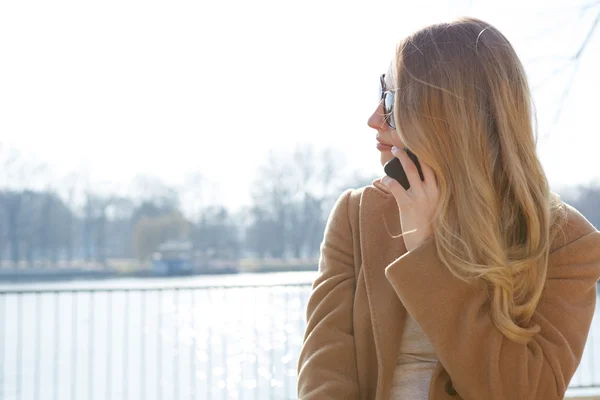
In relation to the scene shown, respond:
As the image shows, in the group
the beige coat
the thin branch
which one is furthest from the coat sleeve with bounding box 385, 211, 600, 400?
the thin branch

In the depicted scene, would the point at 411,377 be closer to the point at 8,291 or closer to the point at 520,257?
the point at 520,257

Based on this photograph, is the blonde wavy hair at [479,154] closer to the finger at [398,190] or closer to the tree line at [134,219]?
the finger at [398,190]

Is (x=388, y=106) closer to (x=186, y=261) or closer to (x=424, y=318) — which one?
(x=424, y=318)

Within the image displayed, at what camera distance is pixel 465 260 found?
1360 millimetres

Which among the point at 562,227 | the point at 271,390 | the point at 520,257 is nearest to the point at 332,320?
the point at 520,257

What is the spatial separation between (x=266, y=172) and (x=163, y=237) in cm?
640

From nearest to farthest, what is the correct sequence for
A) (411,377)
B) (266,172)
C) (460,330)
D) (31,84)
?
(460,330), (411,377), (266,172), (31,84)

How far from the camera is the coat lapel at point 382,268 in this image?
1429 mm

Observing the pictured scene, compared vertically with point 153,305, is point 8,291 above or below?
above

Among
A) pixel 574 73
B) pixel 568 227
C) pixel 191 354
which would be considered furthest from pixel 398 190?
pixel 191 354

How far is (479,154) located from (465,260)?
8.7 inches

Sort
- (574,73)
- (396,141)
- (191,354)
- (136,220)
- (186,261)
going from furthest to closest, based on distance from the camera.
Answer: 1. (136,220)
2. (186,261)
3. (191,354)
4. (574,73)
5. (396,141)

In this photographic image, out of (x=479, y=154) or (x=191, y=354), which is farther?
(x=191, y=354)

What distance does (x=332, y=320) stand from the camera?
1.47 metres
